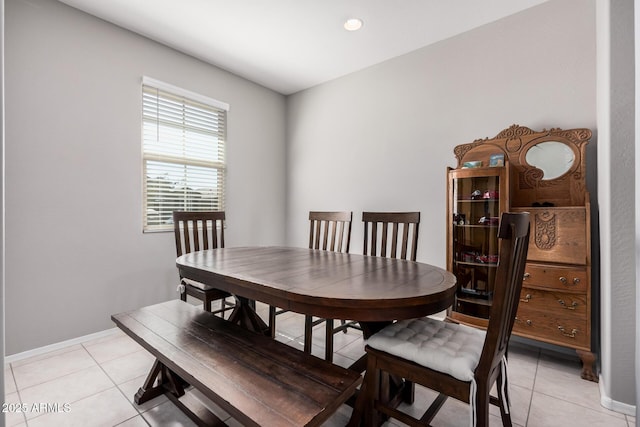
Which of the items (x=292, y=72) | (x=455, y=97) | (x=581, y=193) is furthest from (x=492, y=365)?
(x=292, y=72)

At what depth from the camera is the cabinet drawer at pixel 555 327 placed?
6.77 feet

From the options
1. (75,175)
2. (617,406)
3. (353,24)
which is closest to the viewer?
(617,406)

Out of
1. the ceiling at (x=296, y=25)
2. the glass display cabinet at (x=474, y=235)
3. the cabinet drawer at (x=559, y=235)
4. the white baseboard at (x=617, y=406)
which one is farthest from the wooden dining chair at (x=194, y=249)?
the white baseboard at (x=617, y=406)

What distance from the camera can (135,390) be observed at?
6.20 feet

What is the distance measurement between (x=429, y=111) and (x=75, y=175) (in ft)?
11.0

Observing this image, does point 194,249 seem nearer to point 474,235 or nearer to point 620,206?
point 474,235

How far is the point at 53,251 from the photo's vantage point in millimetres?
Result: 2439

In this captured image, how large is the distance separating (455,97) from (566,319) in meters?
2.10

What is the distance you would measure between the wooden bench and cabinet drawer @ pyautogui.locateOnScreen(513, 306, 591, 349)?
5.74 feet

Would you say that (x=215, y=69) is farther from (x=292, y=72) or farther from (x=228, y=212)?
(x=228, y=212)

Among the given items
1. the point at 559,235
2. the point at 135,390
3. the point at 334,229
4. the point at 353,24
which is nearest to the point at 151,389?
the point at 135,390

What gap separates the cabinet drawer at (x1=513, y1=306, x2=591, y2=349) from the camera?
206 cm

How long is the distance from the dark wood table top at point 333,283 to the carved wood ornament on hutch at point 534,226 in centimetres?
97

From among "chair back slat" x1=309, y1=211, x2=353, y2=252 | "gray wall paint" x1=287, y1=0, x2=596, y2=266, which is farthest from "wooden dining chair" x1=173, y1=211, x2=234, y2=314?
"gray wall paint" x1=287, y1=0, x2=596, y2=266
